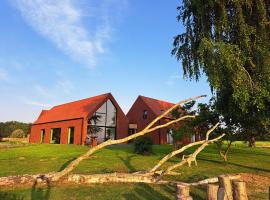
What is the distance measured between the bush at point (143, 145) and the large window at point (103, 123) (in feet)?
43.6

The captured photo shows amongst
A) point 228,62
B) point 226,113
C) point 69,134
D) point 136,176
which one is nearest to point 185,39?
point 228,62

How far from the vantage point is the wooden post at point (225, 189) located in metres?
5.83

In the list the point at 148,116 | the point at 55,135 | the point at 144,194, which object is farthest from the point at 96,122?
the point at 144,194

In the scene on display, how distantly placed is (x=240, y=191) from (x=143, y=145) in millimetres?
13994

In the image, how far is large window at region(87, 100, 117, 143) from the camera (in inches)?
1275

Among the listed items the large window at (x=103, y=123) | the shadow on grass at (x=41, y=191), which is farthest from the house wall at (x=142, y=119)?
the shadow on grass at (x=41, y=191)

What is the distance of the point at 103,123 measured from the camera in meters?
33.1

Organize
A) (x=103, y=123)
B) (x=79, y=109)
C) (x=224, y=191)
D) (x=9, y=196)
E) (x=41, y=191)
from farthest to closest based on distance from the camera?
(x=79, y=109) → (x=103, y=123) → (x=41, y=191) → (x=9, y=196) → (x=224, y=191)

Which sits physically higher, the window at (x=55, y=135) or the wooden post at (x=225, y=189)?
the window at (x=55, y=135)

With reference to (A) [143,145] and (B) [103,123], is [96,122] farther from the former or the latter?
(A) [143,145]

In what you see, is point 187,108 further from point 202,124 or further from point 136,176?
point 136,176

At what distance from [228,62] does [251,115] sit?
15.8 ft

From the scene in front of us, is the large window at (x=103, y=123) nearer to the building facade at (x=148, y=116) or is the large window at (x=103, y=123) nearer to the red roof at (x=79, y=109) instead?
the red roof at (x=79, y=109)

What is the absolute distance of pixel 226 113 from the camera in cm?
1434
